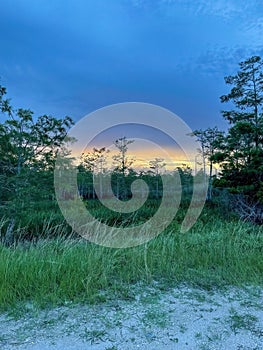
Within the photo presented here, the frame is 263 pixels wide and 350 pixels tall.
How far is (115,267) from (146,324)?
94cm

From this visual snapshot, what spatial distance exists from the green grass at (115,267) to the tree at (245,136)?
5144 mm

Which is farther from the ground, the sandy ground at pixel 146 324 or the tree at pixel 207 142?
the tree at pixel 207 142

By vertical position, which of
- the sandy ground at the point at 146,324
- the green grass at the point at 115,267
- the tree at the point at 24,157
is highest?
the tree at the point at 24,157

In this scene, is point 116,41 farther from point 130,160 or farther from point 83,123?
point 130,160

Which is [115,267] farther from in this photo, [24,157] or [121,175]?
[121,175]

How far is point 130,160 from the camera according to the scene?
38.9 feet

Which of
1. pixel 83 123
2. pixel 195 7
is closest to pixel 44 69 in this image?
pixel 83 123

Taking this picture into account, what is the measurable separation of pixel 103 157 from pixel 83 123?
6494 millimetres

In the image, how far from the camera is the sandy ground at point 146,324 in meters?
1.53

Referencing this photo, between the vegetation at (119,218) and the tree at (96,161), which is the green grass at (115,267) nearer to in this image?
the vegetation at (119,218)

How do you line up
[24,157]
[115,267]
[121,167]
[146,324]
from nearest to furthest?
[146,324], [115,267], [24,157], [121,167]

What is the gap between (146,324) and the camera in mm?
1765

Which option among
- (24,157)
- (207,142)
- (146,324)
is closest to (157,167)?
(207,142)

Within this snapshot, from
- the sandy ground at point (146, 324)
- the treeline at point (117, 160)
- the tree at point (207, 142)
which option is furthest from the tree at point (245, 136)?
the sandy ground at point (146, 324)
